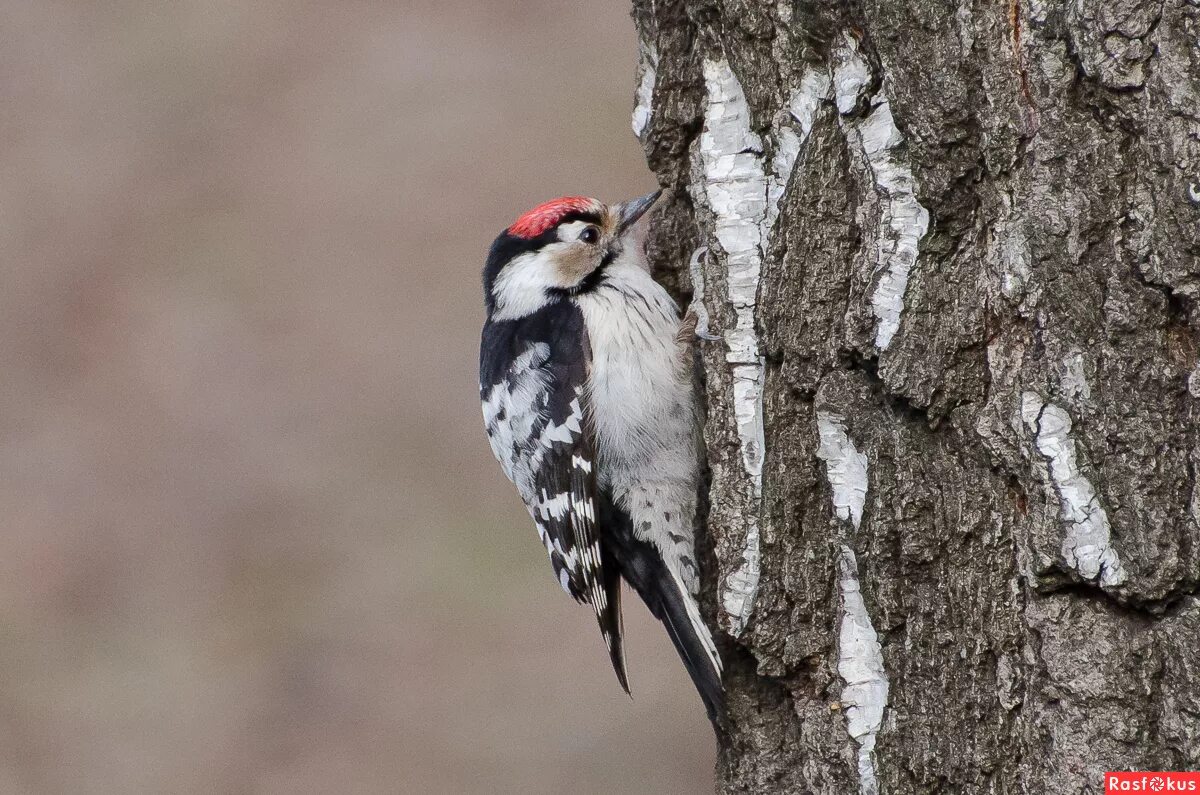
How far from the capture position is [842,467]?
2.39 meters

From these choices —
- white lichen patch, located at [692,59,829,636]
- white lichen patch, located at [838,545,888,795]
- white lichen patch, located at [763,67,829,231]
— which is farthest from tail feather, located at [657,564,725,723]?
white lichen patch, located at [763,67,829,231]

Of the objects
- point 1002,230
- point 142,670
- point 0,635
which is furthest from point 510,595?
point 1002,230

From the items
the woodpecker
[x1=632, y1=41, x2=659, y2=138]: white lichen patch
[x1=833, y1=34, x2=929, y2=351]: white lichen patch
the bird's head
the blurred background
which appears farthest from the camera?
the blurred background

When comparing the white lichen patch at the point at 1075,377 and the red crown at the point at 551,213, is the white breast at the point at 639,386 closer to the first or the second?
the red crown at the point at 551,213

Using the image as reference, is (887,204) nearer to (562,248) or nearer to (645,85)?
(645,85)

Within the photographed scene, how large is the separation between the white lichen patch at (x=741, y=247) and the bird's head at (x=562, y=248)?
1.05m

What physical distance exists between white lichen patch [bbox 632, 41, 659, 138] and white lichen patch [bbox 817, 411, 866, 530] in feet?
3.27

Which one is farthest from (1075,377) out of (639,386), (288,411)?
(288,411)

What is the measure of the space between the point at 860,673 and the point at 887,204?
889 millimetres

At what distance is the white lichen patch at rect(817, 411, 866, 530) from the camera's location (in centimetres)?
235

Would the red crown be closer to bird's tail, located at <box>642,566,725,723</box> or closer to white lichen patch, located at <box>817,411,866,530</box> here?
bird's tail, located at <box>642,566,725,723</box>

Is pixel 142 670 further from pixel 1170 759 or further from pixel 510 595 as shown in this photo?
pixel 1170 759

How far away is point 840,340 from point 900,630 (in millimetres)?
557

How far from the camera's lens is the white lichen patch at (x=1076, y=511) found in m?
1.99
